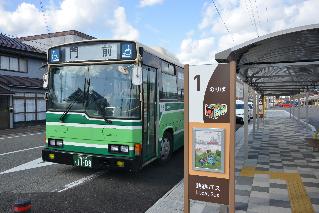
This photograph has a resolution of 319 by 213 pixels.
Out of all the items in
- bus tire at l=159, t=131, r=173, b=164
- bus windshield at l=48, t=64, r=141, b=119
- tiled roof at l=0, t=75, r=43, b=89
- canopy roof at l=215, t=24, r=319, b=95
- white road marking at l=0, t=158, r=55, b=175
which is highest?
tiled roof at l=0, t=75, r=43, b=89

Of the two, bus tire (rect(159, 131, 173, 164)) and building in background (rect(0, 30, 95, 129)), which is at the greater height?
building in background (rect(0, 30, 95, 129))

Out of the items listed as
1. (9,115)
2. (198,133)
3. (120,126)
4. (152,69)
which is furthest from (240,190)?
(9,115)

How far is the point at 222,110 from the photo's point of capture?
3.91m

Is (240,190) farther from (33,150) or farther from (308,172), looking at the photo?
(33,150)

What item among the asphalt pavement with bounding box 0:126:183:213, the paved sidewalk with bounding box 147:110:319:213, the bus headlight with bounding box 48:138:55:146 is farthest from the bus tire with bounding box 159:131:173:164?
the bus headlight with bounding box 48:138:55:146

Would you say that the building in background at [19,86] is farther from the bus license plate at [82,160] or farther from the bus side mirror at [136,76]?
the bus side mirror at [136,76]

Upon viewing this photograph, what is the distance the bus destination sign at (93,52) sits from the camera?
6105 mm

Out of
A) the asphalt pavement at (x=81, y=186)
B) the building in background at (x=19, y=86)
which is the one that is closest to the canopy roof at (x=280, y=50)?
the asphalt pavement at (x=81, y=186)

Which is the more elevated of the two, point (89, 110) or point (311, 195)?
point (89, 110)

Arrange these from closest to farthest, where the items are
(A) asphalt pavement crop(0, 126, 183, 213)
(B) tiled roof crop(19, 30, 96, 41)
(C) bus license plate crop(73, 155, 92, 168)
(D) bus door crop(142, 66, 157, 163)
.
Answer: (A) asphalt pavement crop(0, 126, 183, 213), (C) bus license plate crop(73, 155, 92, 168), (D) bus door crop(142, 66, 157, 163), (B) tiled roof crop(19, 30, 96, 41)

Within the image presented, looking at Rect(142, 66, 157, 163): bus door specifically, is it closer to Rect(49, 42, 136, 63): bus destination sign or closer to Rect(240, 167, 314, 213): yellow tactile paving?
Rect(49, 42, 136, 63): bus destination sign

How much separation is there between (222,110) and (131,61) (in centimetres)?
276

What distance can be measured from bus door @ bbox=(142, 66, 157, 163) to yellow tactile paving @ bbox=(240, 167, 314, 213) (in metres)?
2.32

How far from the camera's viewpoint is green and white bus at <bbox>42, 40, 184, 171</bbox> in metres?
6.05
